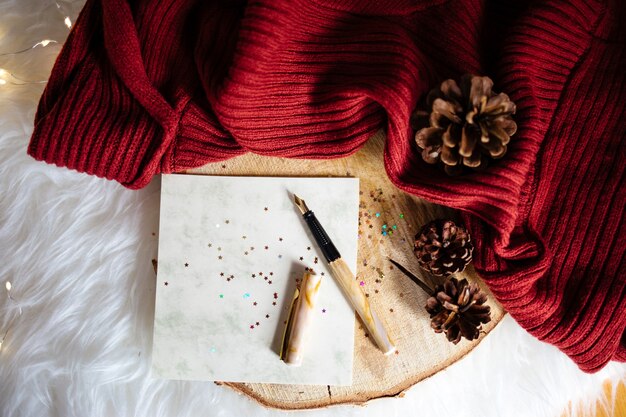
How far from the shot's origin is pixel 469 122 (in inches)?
21.6

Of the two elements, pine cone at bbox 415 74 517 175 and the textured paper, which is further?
the textured paper

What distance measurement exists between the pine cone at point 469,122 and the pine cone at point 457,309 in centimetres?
16

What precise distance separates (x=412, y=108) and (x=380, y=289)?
239mm

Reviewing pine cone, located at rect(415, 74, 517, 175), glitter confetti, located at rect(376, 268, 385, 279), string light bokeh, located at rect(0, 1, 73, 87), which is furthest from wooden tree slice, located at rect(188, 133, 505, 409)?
string light bokeh, located at rect(0, 1, 73, 87)

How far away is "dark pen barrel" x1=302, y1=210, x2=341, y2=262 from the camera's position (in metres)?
0.65

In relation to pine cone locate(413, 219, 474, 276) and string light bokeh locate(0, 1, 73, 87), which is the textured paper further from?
string light bokeh locate(0, 1, 73, 87)

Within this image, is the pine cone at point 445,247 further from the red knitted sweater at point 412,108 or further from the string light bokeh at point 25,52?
the string light bokeh at point 25,52

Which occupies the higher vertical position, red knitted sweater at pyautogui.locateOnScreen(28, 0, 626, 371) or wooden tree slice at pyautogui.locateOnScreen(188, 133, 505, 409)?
red knitted sweater at pyautogui.locateOnScreen(28, 0, 626, 371)

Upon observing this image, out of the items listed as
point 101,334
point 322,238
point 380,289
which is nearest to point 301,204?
point 322,238

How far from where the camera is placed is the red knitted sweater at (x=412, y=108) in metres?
0.61

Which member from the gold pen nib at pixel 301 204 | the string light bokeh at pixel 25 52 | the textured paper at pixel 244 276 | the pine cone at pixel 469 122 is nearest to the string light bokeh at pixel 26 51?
the string light bokeh at pixel 25 52

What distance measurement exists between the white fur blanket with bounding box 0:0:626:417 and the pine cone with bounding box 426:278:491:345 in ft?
0.28

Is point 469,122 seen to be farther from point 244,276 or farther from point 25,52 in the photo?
point 25,52

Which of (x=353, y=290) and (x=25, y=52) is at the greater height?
(x=25, y=52)
